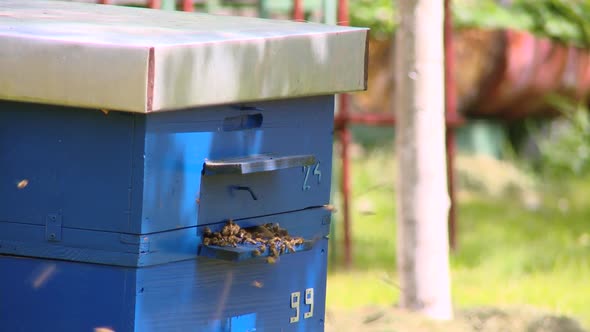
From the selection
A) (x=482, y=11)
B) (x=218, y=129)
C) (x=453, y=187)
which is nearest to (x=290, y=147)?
(x=218, y=129)

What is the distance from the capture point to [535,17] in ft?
23.7

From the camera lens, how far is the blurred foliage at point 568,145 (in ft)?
22.5

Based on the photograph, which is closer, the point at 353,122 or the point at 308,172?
the point at 308,172

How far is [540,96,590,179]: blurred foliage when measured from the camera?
6.86m

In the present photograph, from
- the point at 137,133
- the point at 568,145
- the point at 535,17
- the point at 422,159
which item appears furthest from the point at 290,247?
the point at 535,17

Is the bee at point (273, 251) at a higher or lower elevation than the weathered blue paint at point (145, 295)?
higher

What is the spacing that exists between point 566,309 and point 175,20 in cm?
248

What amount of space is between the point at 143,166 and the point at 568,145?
5.05 metres

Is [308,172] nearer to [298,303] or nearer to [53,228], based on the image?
[298,303]

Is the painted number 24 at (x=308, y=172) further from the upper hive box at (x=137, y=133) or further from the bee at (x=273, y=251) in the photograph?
the bee at (x=273, y=251)

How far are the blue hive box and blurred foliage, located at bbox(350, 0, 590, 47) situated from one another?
419cm

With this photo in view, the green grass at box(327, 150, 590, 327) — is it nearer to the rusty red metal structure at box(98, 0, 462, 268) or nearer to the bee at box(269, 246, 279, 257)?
the rusty red metal structure at box(98, 0, 462, 268)

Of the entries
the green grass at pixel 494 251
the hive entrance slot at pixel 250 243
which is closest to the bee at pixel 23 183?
the hive entrance slot at pixel 250 243

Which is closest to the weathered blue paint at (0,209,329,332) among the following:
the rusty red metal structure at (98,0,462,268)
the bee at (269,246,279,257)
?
the bee at (269,246,279,257)
